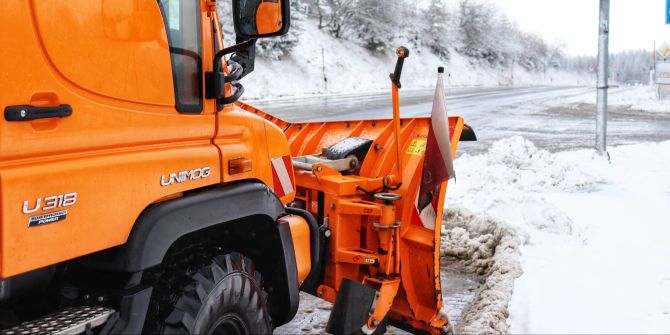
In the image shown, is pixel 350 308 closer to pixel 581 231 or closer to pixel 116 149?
pixel 116 149

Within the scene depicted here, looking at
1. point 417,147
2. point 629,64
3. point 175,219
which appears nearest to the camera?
point 175,219

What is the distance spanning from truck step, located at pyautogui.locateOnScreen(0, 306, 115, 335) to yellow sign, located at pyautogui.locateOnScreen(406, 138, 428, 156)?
8.01ft

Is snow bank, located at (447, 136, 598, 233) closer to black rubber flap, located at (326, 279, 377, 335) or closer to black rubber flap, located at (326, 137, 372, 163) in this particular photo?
black rubber flap, located at (326, 137, 372, 163)

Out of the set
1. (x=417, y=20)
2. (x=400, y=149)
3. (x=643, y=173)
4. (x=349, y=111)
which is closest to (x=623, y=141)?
(x=643, y=173)

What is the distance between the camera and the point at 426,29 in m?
53.7

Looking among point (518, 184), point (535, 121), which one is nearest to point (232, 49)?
point (518, 184)

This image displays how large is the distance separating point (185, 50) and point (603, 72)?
858cm

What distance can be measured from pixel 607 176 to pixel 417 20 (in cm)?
4644

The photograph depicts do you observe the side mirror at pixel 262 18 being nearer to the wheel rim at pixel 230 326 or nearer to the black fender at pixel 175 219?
the black fender at pixel 175 219

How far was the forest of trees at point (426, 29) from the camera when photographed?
41.8 metres

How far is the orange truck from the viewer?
1.75m

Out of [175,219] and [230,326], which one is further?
[230,326]

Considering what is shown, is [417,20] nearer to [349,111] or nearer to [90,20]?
[349,111]

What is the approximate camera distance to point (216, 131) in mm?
2531
